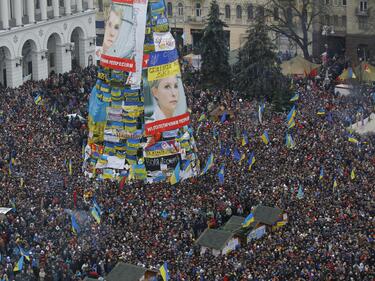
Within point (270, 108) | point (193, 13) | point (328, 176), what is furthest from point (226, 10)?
point (328, 176)

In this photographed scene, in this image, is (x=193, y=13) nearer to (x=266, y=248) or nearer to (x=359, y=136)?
(x=359, y=136)


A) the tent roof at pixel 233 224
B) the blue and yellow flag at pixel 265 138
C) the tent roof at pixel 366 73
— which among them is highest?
the tent roof at pixel 366 73

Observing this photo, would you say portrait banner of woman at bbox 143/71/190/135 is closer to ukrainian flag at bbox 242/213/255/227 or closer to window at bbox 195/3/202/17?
ukrainian flag at bbox 242/213/255/227

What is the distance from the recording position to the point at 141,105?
56.4 m

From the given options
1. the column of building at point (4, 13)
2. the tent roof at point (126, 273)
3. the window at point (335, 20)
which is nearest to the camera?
the tent roof at point (126, 273)

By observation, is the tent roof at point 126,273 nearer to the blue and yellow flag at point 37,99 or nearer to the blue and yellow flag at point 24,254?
the blue and yellow flag at point 24,254

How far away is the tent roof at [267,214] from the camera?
48156 mm

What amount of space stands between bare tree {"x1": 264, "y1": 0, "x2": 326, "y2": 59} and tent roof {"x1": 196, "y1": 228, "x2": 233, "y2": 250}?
3462 centimetres

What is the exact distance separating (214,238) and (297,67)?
101ft

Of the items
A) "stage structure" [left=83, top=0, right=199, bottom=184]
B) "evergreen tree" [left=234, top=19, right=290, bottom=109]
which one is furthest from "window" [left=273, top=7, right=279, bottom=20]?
"stage structure" [left=83, top=0, right=199, bottom=184]

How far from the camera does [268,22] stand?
3408 inches

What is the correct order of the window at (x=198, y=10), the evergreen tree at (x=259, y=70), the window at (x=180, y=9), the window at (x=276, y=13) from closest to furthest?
1. the evergreen tree at (x=259, y=70)
2. the window at (x=276, y=13)
3. the window at (x=198, y=10)
4. the window at (x=180, y=9)

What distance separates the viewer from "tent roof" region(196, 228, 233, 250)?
46.3m

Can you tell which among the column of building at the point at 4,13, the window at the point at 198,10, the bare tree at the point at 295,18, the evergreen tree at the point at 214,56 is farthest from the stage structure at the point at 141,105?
the window at the point at 198,10
